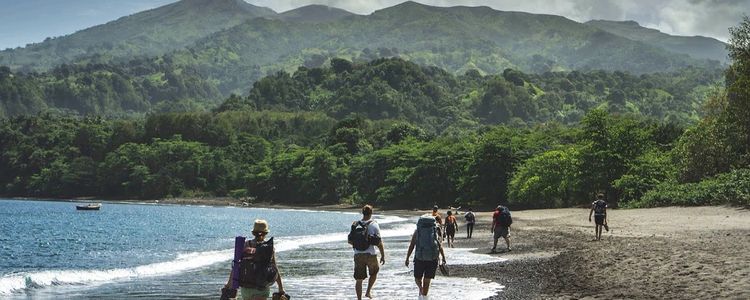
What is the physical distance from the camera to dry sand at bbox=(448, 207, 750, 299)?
1792 centimetres

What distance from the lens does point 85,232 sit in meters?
68.9

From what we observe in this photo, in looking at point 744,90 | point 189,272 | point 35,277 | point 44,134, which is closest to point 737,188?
point 744,90

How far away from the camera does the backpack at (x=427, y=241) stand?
59.7ft

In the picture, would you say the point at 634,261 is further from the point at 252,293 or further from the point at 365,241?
the point at 252,293

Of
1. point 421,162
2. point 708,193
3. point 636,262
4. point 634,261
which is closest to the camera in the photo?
point 636,262

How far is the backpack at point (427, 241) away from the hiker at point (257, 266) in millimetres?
5974

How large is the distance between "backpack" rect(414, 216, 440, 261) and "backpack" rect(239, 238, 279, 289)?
19.8 ft

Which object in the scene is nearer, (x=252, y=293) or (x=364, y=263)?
(x=252, y=293)

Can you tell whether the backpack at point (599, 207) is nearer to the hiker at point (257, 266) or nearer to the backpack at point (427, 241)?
the backpack at point (427, 241)

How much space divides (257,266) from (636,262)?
13988mm

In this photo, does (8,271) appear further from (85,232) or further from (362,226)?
(85,232)

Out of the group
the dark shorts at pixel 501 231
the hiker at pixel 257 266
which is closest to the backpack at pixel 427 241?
the hiker at pixel 257 266

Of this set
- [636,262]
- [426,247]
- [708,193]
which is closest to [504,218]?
[636,262]

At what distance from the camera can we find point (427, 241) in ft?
59.8
